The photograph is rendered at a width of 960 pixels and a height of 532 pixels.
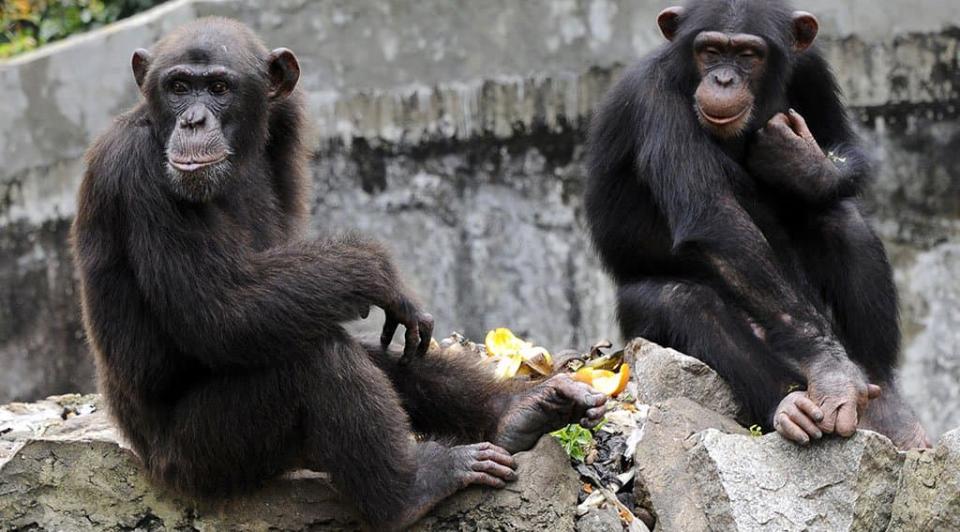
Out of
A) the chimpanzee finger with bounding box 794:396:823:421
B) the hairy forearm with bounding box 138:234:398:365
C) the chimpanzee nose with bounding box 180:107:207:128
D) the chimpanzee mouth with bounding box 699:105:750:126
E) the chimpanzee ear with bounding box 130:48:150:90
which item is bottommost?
the chimpanzee finger with bounding box 794:396:823:421

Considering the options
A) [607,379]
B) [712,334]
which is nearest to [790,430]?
[712,334]

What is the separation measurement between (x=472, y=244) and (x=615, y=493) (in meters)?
5.88

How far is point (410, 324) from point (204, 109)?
1.26 m

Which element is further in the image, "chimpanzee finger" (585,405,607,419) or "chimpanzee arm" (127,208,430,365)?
"chimpanzee finger" (585,405,607,419)

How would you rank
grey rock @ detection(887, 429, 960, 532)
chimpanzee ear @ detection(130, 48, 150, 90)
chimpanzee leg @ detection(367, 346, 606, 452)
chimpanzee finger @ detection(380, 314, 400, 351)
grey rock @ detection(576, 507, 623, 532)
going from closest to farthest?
grey rock @ detection(887, 429, 960, 532), grey rock @ detection(576, 507, 623, 532), chimpanzee finger @ detection(380, 314, 400, 351), chimpanzee ear @ detection(130, 48, 150, 90), chimpanzee leg @ detection(367, 346, 606, 452)

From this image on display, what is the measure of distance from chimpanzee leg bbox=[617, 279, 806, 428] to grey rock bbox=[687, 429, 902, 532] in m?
0.95

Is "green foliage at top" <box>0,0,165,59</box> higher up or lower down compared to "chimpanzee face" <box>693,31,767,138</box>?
lower down

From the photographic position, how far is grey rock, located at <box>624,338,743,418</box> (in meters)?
7.39

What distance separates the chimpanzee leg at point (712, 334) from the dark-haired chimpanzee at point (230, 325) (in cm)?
131

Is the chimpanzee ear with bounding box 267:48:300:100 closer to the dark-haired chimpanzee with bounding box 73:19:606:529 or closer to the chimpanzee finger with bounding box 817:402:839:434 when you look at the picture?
the dark-haired chimpanzee with bounding box 73:19:606:529

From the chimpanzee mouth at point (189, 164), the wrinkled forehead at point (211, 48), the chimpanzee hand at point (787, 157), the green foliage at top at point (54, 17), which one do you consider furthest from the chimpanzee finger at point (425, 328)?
the green foliage at top at point (54, 17)

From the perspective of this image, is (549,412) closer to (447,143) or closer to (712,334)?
(712,334)

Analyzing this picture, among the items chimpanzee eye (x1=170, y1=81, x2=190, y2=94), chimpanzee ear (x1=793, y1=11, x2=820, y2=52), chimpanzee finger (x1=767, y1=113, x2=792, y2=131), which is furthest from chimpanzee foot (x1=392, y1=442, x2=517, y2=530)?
chimpanzee ear (x1=793, y1=11, x2=820, y2=52)

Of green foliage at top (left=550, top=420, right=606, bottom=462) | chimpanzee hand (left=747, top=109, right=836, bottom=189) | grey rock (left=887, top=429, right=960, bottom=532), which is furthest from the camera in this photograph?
chimpanzee hand (left=747, top=109, right=836, bottom=189)
